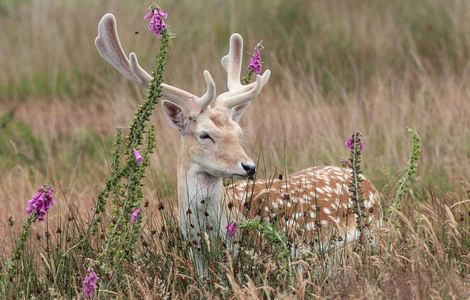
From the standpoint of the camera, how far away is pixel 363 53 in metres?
10.0

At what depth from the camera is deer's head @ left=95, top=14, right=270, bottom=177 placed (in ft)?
16.2

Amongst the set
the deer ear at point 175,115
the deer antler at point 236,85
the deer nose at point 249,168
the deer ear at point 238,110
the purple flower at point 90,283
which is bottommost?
the purple flower at point 90,283

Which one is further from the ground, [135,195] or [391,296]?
[135,195]

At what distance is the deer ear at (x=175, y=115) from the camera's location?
5.18m

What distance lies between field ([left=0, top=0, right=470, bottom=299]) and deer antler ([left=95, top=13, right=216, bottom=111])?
1.46 feet

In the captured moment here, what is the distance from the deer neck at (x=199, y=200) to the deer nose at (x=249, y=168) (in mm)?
223

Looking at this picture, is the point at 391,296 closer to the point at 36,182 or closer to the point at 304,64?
the point at 36,182

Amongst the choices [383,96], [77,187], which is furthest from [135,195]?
[383,96]

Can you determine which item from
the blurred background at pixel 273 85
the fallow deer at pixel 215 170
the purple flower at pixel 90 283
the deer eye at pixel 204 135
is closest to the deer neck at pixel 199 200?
the fallow deer at pixel 215 170

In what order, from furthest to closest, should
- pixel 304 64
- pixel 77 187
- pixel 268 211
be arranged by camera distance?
1. pixel 304 64
2. pixel 77 187
3. pixel 268 211

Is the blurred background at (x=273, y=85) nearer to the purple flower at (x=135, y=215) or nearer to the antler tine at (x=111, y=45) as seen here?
the antler tine at (x=111, y=45)

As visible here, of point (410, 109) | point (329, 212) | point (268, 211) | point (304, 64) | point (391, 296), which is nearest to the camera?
point (391, 296)

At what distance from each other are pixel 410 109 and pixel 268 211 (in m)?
3.28

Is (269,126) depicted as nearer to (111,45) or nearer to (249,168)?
(111,45)
